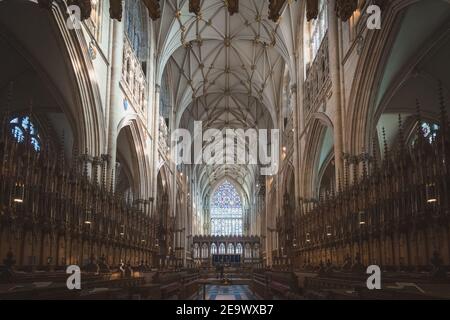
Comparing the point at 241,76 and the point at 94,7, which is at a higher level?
the point at 241,76

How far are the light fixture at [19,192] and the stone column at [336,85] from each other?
11.7 meters

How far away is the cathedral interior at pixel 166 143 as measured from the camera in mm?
10219

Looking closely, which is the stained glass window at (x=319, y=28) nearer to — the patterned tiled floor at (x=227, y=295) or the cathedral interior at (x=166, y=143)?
the cathedral interior at (x=166, y=143)

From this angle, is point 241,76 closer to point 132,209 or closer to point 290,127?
point 290,127

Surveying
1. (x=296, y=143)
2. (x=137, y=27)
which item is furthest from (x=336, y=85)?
(x=137, y=27)

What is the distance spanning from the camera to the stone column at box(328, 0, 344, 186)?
17994 millimetres

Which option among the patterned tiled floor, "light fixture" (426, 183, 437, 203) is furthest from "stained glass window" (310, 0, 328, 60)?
"light fixture" (426, 183, 437, 203)

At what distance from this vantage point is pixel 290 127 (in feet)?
108

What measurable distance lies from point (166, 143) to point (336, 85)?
1966 cm

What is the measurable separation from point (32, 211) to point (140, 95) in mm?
15629

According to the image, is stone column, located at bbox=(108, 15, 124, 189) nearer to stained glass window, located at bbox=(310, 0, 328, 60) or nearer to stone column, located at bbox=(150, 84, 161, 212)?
stone column, located at bbox=(150, 84, 161, 212)

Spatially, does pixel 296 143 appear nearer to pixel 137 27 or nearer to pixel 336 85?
pixel 336 85
